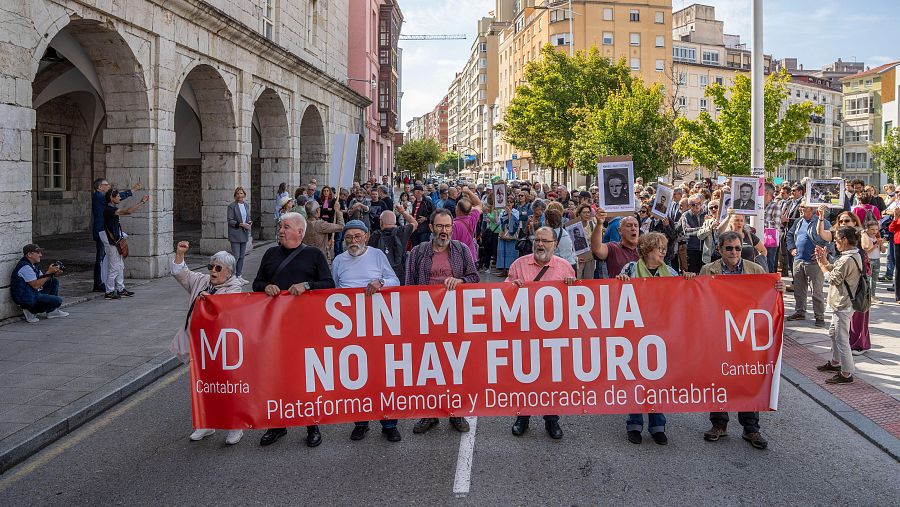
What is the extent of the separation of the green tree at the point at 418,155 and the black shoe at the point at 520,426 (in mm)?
96647

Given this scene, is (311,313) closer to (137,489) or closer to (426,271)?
(426,271)

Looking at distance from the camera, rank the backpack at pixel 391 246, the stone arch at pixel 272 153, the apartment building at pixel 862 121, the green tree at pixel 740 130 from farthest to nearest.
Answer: the apartment building at pixel 862 121 → the green tree at pixel 740 130 → the stone arch at pixel 272 153 → the backpack at pixel 391 246

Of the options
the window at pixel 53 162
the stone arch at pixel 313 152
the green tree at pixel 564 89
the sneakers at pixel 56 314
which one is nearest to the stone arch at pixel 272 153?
the stone arch at pixel 313 152

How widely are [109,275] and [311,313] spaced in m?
8.13

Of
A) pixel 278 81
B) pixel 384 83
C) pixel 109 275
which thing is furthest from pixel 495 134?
pixel 109 275

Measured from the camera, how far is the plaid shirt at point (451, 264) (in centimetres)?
653

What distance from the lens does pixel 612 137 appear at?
1484 inches

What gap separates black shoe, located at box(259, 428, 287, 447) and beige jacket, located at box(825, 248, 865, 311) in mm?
5577

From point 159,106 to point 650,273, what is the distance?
1208 centimetres

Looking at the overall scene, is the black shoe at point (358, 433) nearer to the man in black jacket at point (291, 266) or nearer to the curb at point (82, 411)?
the man in black jacket at point (291, 266)

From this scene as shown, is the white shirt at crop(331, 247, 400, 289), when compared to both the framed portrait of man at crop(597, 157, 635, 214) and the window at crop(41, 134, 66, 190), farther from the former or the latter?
the window at crop(41, 134, 66, 190)

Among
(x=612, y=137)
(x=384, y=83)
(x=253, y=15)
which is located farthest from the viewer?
(x=384, y=83)

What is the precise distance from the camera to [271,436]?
20.0 ft

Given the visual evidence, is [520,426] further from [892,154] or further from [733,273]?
[892,154]
